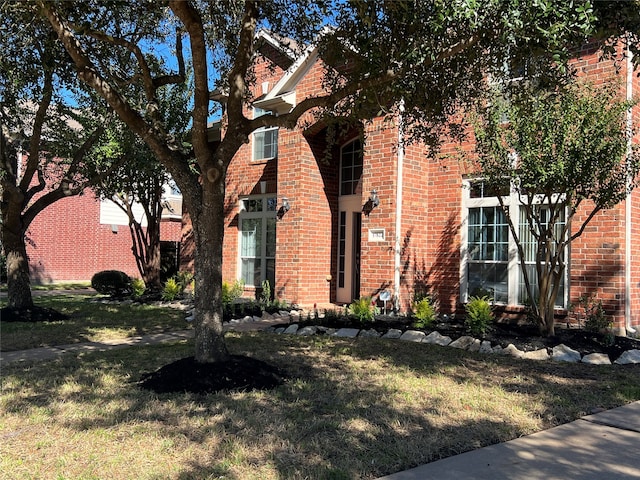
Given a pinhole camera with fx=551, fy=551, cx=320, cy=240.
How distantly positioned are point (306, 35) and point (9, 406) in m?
6.06

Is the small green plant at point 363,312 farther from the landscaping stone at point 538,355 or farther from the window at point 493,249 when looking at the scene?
the landscaping stone at point 538,355

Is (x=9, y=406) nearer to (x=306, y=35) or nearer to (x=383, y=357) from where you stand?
(x=383, y=357)

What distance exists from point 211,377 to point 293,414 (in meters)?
1.30

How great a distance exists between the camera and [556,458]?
13.3ft

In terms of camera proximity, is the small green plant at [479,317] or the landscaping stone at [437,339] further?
the small green plant at [479,317]

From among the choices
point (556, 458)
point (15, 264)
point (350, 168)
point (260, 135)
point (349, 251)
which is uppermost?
point (260, 135)

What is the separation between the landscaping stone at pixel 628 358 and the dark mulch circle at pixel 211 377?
4.62m

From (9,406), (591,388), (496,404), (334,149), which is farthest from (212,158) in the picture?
(334,149)

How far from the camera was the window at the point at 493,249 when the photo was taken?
1043cm

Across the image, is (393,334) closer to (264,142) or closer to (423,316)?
(423,316)

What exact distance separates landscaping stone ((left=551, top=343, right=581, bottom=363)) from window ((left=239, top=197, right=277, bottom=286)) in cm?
842

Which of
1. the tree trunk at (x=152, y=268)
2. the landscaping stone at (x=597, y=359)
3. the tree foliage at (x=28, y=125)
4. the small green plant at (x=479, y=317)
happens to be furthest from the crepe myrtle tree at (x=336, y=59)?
the tree trunk at (x=152, y=268)

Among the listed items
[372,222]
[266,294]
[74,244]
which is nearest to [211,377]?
[372,222]

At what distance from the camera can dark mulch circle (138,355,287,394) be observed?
18.9ft
